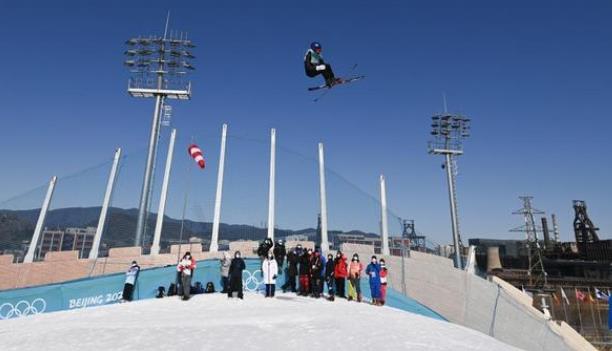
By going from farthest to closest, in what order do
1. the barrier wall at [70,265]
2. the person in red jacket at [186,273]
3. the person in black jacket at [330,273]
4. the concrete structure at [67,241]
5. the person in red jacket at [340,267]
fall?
the concrete structure at [67,241] < the barrier wall at [70,265] < the person in black jacket at [330,273] < the person in red jacket at [340,267] < the person in red jacket at [186,273]

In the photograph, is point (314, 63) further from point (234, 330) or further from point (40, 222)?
point (40, 222)

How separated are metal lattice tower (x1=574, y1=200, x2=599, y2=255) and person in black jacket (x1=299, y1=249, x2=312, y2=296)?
52.5 m

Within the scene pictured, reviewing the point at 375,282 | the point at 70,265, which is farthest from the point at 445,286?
the point at 70,265

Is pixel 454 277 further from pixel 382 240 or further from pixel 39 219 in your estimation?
pixel 39 219

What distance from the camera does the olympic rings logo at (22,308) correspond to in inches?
508

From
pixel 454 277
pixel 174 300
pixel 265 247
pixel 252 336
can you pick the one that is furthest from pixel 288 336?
pixel 454 277

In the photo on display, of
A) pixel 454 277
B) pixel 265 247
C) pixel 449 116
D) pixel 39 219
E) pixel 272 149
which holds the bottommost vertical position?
pixel 454 277

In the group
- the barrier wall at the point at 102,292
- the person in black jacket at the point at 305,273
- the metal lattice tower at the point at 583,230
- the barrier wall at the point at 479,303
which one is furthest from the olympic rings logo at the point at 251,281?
the metal lattice tower at the point at 583,230

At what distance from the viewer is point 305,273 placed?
1356 centimetres

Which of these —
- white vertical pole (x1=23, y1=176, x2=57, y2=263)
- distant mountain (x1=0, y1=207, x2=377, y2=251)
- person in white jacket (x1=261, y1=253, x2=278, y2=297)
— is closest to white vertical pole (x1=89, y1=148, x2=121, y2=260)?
distant mountain (x1=0, y1=207, x2=377, y2=251)

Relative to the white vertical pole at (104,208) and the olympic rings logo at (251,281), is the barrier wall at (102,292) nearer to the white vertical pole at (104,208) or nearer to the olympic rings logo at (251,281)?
the olympic rings logo at (251,281)

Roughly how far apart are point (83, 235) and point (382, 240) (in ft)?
48.2

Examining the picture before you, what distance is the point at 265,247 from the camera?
15.0m

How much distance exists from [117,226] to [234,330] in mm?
14961
